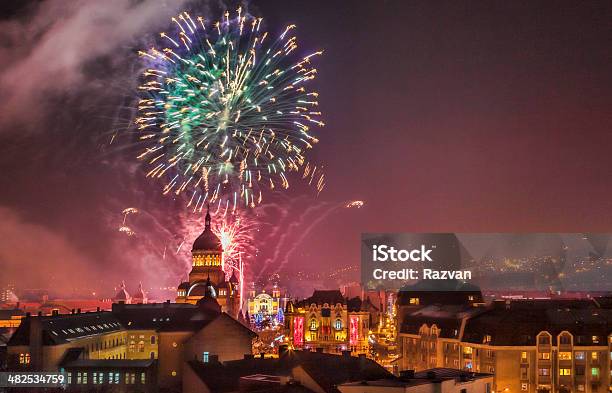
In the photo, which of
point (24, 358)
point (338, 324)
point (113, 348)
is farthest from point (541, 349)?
point (338, 324)

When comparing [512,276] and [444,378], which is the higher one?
[512,276]

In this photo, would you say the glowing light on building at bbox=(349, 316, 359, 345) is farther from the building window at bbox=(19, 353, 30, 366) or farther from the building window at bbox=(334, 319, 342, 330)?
the building window at bbox=(19, 353, 30, 366)

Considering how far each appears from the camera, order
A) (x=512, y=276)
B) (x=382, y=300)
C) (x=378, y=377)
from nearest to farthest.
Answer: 1. (x=378, y=377)
2. (x=512, y=276)
3. (x=382, y=300)

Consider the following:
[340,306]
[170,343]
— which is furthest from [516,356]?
[340,306]

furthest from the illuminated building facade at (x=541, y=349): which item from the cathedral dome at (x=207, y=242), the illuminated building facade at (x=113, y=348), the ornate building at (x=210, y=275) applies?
the cathedral dome at (x=207, y=242)

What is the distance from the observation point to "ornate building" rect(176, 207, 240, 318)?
117500 mm

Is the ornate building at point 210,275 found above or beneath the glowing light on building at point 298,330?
above

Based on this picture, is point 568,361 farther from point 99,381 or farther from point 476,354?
point 99,381

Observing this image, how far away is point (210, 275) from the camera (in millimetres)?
119125

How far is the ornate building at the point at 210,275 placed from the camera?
117500 millimetres

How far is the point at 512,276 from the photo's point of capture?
3839 inches

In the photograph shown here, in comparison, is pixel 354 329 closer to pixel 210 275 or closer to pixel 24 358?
pixel 210 275

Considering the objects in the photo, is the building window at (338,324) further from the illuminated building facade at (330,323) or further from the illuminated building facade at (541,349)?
the illuminated building facade at (541,349)

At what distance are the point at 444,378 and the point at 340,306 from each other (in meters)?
73.0
